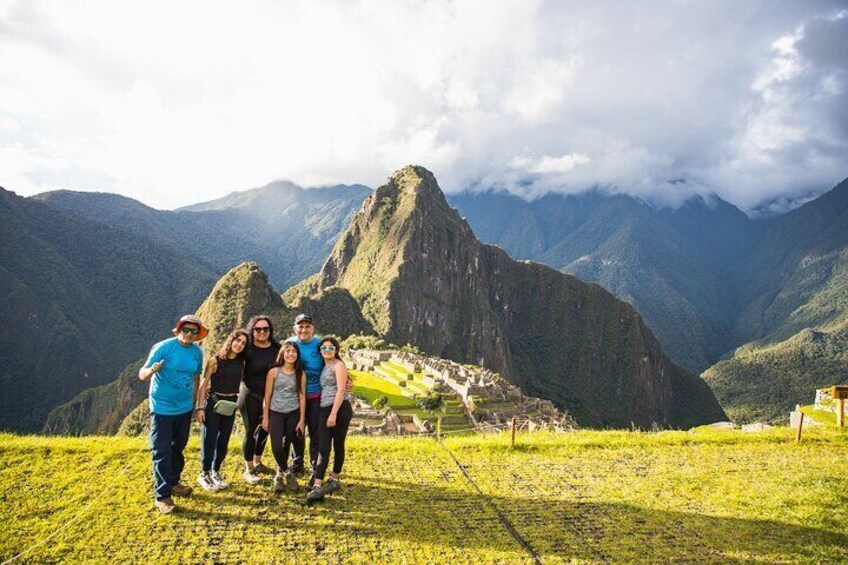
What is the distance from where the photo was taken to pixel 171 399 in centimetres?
552

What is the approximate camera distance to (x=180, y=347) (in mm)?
5680

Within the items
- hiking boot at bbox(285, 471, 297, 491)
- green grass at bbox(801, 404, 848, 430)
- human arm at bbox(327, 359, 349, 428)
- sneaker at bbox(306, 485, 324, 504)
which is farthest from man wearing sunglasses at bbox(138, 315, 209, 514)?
green grass at bbox(801, 404, 848, 430)

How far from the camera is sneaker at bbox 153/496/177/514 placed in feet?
16.8

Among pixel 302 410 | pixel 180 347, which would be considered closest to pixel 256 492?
pixel 302 410

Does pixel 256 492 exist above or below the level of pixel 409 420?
above

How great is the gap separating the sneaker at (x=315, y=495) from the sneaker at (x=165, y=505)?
139 cm

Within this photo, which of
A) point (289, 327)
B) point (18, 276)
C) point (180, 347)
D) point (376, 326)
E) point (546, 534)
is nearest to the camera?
point (546, 534)

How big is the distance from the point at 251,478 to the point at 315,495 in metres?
0.96

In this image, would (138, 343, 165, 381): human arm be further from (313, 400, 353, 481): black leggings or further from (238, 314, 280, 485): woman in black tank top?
(313, 400, 353, 481): black leggings

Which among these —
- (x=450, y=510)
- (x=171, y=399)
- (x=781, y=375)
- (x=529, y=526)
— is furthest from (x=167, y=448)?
Answer: (x=781, y=375)

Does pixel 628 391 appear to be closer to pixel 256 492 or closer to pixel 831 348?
pixel 831 348

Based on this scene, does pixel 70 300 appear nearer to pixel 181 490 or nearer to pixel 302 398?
pixel 181 490

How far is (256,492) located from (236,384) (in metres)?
1.28

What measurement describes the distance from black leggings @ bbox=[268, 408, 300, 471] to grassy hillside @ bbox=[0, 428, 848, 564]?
396 mm
